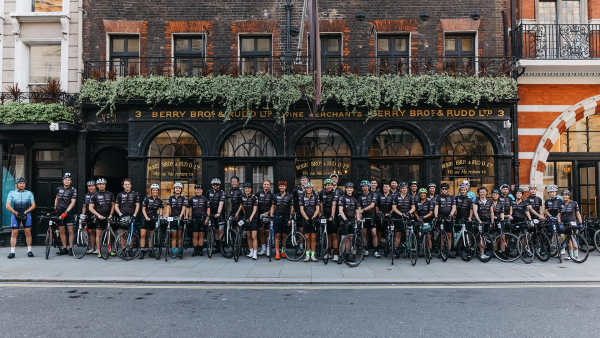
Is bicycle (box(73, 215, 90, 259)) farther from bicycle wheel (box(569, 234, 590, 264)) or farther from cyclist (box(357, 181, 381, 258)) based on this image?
bicycle wheel (box(569, 234, 590, 264))

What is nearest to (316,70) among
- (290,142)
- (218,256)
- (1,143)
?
(290,142)

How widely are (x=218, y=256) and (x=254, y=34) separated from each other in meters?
7.50

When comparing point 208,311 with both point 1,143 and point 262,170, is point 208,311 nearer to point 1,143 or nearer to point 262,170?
point 262,170

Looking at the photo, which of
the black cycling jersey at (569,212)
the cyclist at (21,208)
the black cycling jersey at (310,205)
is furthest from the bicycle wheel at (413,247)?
the cyclist at (21,208)

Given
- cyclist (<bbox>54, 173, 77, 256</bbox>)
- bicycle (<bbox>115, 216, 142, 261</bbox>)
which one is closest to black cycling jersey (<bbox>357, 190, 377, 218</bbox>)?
bicycle (<bbox>115, 216, 142, 261</bbox>)

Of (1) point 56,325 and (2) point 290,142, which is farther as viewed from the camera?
(2) point 290,142

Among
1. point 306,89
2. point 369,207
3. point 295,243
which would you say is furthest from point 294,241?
point 306,89

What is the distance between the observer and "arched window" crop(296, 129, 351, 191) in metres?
13.0

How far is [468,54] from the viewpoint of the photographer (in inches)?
534

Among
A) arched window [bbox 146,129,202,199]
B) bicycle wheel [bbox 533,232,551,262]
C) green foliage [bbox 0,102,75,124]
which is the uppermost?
green foliage [bbox 0,102,75,124]

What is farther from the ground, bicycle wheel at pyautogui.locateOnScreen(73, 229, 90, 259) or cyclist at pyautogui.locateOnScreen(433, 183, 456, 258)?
cyclist at pyautogui.locateOnScreen(433, 183, 456, 258)

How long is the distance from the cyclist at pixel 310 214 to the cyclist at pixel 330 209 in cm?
36

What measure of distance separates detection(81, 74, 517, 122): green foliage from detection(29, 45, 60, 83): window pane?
322 cm

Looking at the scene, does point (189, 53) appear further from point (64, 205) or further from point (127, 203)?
point (64, 205)
